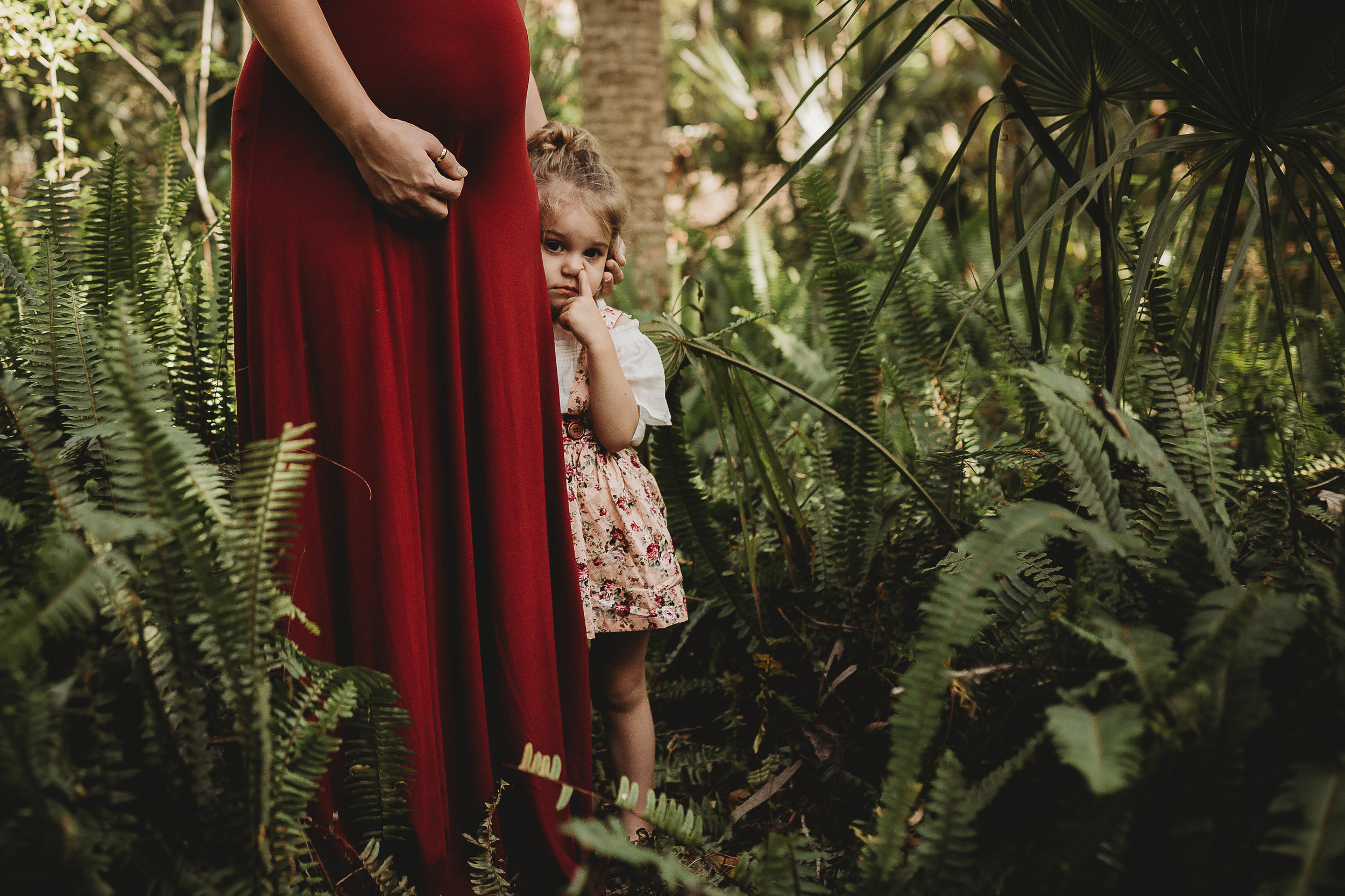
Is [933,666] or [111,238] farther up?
[111,238]

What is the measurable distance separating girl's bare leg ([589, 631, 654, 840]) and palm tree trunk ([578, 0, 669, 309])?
2.45 metres

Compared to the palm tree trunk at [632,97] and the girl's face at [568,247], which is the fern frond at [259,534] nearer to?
the girl's face at [568,247]

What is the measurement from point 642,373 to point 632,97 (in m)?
2.72

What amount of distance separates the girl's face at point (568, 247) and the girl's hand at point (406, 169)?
321mm

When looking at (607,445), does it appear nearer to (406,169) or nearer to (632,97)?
(406,169)

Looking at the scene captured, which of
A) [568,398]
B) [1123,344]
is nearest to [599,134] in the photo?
[568,398]

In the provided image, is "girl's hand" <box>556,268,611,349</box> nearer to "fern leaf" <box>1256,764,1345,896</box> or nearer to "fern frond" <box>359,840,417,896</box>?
"fern frond" <box>359,840,417,896</box>

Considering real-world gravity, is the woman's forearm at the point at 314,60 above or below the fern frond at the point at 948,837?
above

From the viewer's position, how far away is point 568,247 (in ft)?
5.17

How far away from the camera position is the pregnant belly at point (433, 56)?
1.20m

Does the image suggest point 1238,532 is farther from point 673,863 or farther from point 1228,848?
point 673,863

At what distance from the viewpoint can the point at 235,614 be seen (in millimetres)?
929

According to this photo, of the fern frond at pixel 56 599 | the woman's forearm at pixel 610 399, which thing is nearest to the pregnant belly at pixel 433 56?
the woman's forearm at pixel 610 399

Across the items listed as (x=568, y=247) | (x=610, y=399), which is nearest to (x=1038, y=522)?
(x=610, y=399)
